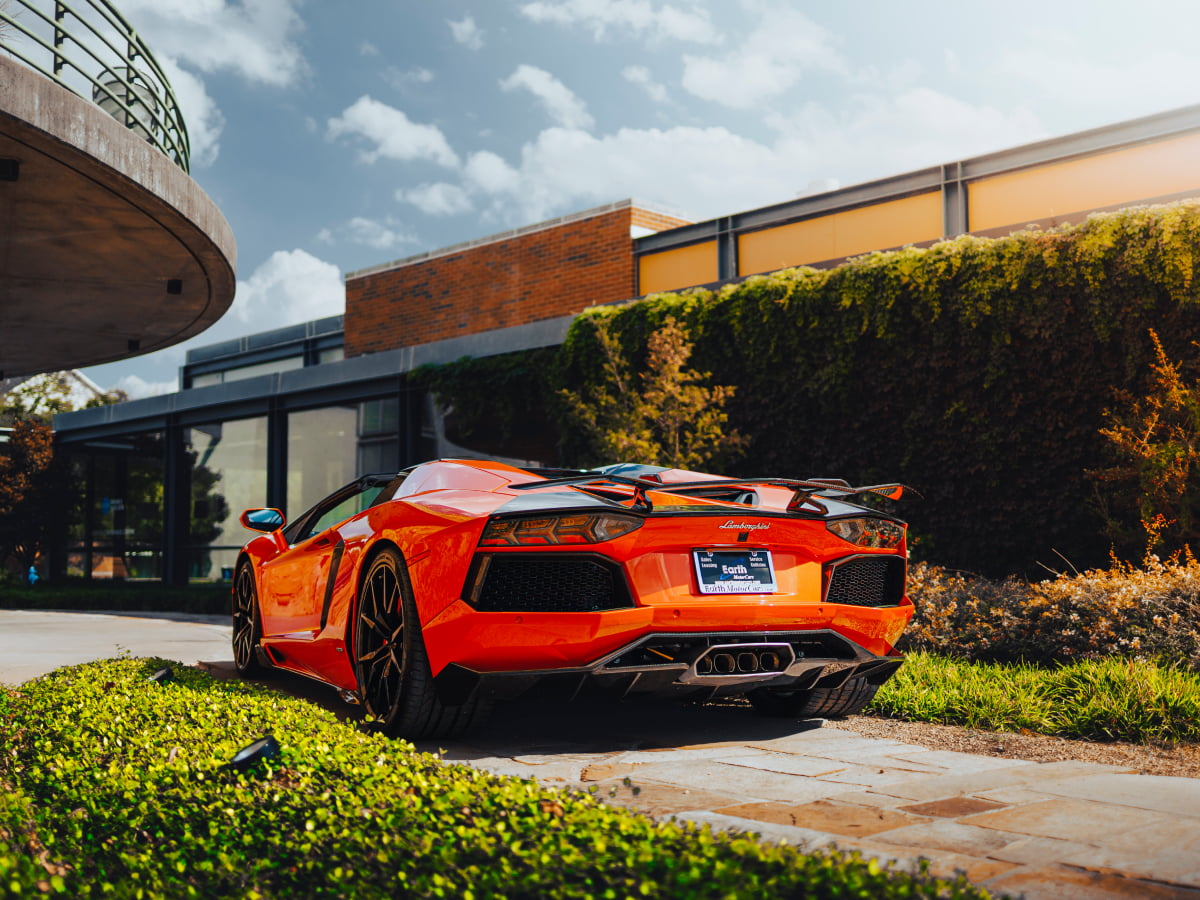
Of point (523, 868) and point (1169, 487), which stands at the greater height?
point (1169, 487)

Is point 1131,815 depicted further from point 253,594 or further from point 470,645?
point 253,594

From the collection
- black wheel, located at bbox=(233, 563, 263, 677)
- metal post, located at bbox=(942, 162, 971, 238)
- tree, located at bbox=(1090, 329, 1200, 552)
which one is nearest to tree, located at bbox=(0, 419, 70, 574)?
black wheel, located at bbox=(233, 563, 263, 677)

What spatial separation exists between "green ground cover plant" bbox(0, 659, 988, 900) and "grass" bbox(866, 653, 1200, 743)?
283 cm

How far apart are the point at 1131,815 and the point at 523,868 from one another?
1877mm

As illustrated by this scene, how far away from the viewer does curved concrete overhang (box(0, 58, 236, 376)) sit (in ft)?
25.7

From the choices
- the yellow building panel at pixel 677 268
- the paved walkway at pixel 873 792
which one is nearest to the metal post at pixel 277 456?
the yellow building panel at pixel 677 268

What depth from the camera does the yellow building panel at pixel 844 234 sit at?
14367 mm

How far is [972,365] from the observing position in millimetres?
10273

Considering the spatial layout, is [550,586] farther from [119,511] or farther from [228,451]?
[119,511]

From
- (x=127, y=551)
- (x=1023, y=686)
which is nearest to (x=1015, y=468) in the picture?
(x=1023, y=686)

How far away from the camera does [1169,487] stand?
8.50m

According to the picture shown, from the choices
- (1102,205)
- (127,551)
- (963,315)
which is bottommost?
(127,551)

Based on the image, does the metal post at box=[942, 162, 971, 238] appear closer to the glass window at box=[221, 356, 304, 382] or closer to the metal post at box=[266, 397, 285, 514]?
the metal post at box=[266, 397, 285, 514]

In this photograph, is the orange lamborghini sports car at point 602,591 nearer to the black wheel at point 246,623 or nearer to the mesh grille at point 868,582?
the mesh grille at point 868,582
